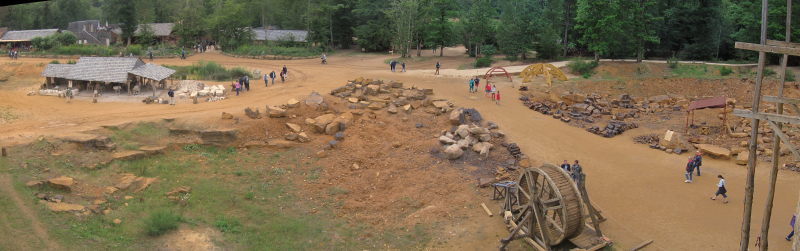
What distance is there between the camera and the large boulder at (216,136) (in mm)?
26922

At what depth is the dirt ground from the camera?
61.2 ft

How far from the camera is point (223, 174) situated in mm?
24094

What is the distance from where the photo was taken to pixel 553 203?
1684 cm

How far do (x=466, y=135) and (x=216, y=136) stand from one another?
11.6 metres

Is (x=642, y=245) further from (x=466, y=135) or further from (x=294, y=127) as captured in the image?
(x=294, y=127)

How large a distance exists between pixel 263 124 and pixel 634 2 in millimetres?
30315

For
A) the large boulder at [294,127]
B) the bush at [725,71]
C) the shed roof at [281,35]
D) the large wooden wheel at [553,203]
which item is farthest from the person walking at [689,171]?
the shed roof at [281,35]

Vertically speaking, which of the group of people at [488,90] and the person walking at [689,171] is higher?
the group of people at [488,90]

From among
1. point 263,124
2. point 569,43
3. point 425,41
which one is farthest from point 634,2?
point 263,124

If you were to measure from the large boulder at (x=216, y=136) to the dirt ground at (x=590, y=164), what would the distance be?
6.39ft

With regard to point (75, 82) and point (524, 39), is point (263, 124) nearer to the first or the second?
point (75, 82)

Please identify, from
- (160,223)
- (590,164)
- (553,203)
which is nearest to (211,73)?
(160,223)

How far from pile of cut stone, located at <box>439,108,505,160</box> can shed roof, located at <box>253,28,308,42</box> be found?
1432 inches

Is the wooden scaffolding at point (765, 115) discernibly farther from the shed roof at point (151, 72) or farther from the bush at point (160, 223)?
the shed roof at point (151, 72)
